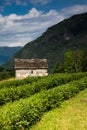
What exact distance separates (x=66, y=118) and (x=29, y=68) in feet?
206

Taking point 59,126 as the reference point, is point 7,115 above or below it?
above

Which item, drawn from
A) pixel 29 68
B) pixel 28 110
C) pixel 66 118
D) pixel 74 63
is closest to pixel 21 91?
pixel 66 118

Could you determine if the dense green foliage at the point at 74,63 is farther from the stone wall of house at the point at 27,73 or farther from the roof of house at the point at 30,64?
the stone wall of house at the point at 27,73

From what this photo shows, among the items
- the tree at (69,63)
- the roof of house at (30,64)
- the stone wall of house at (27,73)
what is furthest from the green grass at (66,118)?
the tree at (69,63)

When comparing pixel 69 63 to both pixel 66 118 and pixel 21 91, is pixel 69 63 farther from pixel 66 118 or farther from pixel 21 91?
pixel 66 118

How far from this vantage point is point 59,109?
30312 millimetres

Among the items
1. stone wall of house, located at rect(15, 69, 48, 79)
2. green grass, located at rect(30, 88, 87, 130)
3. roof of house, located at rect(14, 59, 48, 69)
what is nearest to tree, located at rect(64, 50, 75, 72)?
roof of house, located at rect(14, 59, 48, 69)

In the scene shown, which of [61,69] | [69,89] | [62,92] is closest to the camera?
[62,92]

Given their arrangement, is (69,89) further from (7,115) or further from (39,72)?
(39,72)

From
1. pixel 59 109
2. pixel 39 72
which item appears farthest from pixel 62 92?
pixel 39 72

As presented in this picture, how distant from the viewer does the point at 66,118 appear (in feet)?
85.5

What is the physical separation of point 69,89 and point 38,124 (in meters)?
14.9

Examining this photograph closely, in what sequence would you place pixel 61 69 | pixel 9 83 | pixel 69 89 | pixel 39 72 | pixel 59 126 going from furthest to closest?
pixel 61 69
pixel 39 72
pixel 9 83
pixel 69 89
pixel 59 126

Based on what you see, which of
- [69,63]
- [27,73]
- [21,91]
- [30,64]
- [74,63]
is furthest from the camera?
[74,63]
